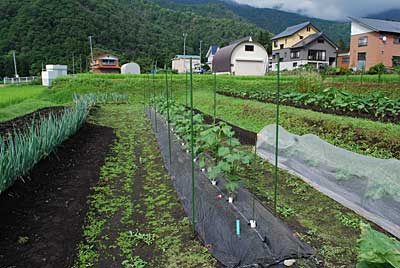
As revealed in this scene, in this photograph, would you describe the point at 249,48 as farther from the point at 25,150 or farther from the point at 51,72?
the point at 25,150

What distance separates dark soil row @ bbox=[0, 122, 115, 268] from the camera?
2.03 metres

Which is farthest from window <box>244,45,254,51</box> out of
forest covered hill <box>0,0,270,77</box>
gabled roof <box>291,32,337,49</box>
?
gabled roof <box>291,32,337,49</box>

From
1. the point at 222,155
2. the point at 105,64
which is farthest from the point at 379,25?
the point at 222,155

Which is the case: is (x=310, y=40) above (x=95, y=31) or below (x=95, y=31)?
below

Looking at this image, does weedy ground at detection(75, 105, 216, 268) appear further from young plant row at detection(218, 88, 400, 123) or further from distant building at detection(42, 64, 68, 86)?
distant building at detection(42, 64, 68, 86)

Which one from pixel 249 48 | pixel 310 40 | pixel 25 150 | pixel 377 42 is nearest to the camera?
pixel 25 150

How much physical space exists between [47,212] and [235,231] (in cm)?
158

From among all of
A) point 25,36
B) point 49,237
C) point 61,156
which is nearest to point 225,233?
point 49,237

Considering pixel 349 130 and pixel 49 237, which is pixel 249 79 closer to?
pixel 349 130

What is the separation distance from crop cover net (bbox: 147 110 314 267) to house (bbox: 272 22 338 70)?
30631 mm

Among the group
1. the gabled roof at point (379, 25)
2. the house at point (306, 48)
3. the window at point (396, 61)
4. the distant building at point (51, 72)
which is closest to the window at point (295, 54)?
the house at point (306, 48)

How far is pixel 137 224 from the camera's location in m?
2.60

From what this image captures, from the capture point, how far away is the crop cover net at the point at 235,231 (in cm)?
198

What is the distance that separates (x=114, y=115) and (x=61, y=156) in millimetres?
5563
